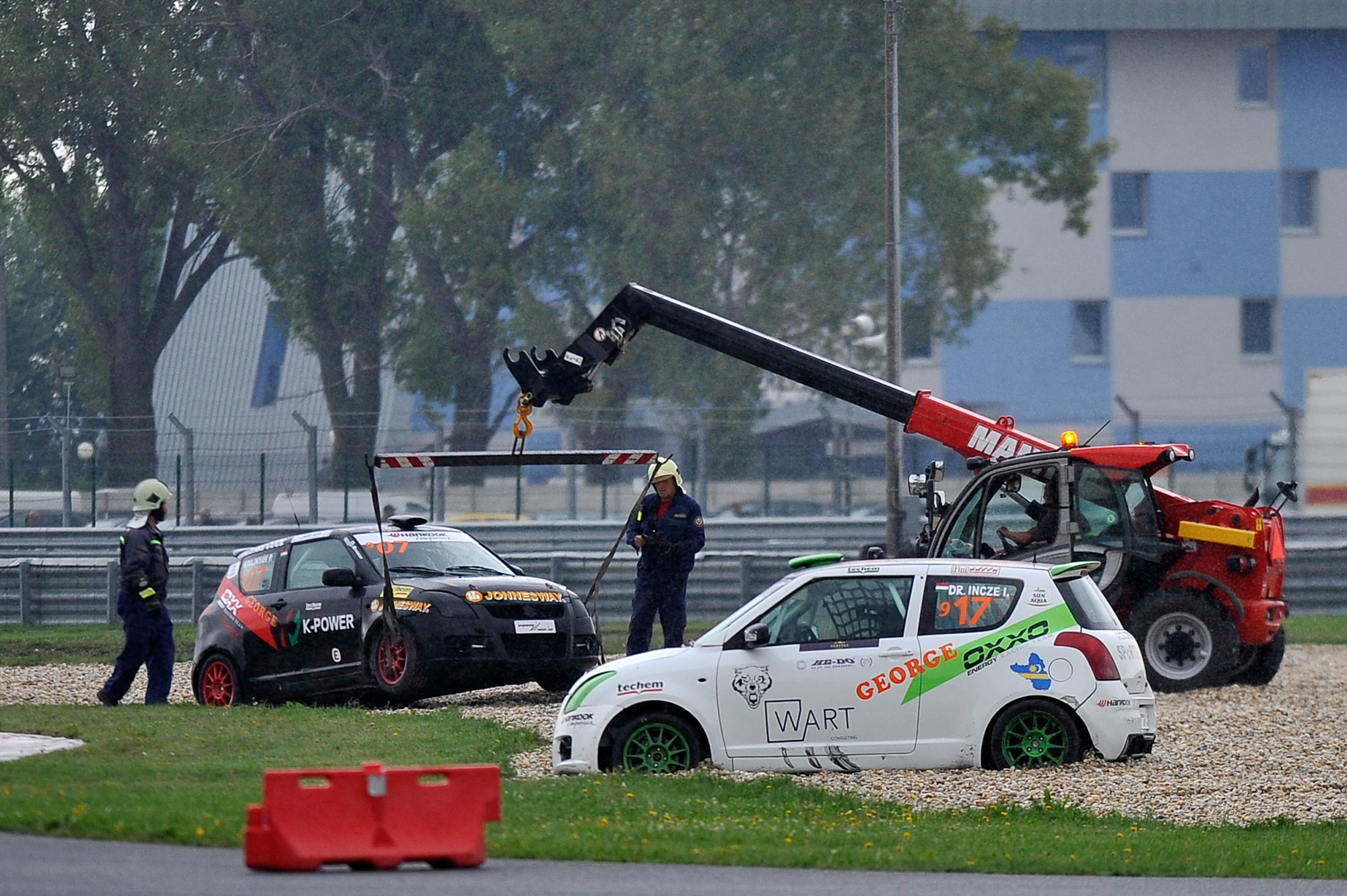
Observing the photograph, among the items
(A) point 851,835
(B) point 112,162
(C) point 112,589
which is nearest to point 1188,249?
(B) point 112,162

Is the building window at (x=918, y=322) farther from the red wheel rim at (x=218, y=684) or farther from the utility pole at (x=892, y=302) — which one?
the red wheel rim at (x=218, y=684)

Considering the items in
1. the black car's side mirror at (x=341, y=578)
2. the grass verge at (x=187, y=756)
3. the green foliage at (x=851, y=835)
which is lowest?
the green foliage at (x=851, y=835)

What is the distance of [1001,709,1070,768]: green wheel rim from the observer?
10578mm

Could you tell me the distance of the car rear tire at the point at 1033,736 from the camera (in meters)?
10.5

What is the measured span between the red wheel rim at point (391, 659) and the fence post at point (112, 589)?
9.14m

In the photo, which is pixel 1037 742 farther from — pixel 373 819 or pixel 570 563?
pixel 570 563

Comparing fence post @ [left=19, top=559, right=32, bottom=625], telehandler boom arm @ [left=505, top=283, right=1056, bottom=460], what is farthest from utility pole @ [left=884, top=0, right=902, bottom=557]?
fence post @ [left=19, top=559, right=32, bottom=625]

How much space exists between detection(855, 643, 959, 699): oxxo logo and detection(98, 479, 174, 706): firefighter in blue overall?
18.4 feet

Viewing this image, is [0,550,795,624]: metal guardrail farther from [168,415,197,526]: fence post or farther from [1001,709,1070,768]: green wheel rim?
[1001,709,1070,768]: green wheel rim

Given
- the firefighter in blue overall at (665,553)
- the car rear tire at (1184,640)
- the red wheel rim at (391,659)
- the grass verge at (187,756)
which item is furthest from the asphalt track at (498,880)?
the car rear tire at (1184,640)

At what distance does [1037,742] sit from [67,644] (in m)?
13.0

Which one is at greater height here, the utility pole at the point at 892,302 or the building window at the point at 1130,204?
the building window at the point at 1130,204

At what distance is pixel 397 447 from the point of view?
27750mm

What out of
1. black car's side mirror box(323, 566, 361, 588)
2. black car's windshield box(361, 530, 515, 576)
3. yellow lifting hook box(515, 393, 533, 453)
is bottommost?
black car's side mirror box(323, 566, 361, 588)
